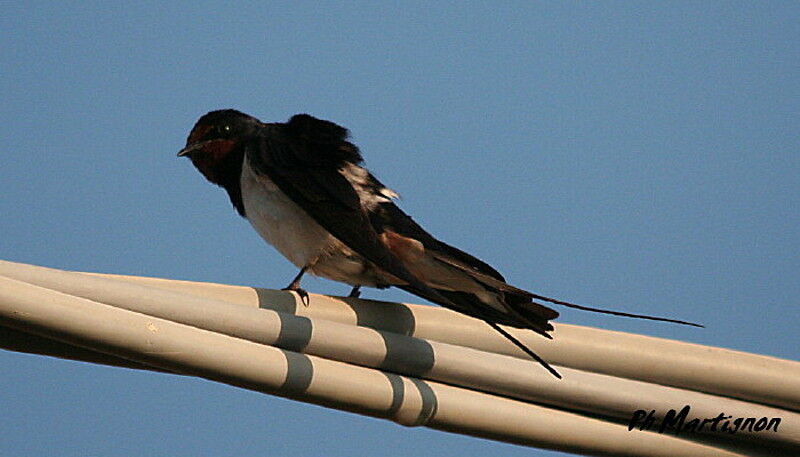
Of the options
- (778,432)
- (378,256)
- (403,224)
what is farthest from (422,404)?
(403,224)

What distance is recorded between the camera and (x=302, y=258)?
2607mm

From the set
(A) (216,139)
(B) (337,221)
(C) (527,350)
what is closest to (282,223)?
(B) (337,221)

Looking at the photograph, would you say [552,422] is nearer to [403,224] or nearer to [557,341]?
[557,341]

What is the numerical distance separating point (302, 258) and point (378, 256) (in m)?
0.44

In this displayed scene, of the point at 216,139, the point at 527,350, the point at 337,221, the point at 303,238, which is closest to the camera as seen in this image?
the point at 527,350

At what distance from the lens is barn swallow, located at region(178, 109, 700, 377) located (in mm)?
2242
